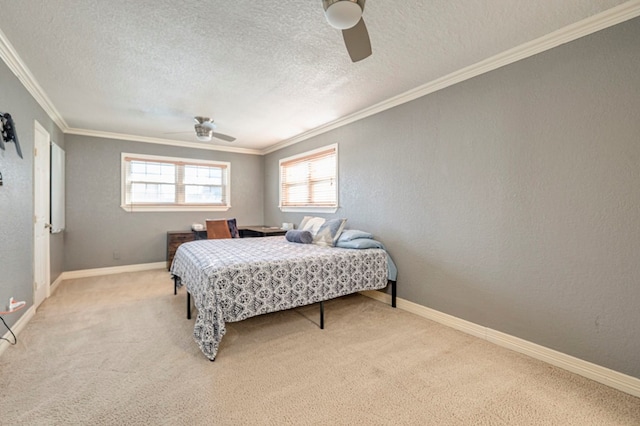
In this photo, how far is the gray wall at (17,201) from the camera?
2.38 meters

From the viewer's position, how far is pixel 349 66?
2.69 meters

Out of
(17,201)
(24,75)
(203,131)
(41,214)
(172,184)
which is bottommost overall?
(41,214)

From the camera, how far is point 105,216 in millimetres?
5047

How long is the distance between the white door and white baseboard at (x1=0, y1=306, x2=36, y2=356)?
0.22 meters

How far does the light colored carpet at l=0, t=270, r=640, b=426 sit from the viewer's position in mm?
1635

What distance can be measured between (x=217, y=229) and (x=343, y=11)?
4647 millimetres

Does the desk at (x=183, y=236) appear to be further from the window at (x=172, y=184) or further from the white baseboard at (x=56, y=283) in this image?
the white baseboard at (x=56, y=283)

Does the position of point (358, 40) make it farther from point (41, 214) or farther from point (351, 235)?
point (41, 214)

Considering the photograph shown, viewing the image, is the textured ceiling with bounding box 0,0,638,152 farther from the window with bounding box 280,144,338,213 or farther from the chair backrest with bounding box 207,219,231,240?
the chair backrest with bounding box 207,219,231,240

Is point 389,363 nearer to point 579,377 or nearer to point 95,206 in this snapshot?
point 579,377

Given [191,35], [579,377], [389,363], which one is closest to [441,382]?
[389,363]

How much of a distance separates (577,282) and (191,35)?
344 centimetres

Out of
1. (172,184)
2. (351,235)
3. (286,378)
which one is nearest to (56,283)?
(172,184)

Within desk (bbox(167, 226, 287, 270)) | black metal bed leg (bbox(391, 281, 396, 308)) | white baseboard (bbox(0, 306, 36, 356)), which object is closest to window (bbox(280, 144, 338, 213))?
desk (bbox(167, 226, 287, 270))
